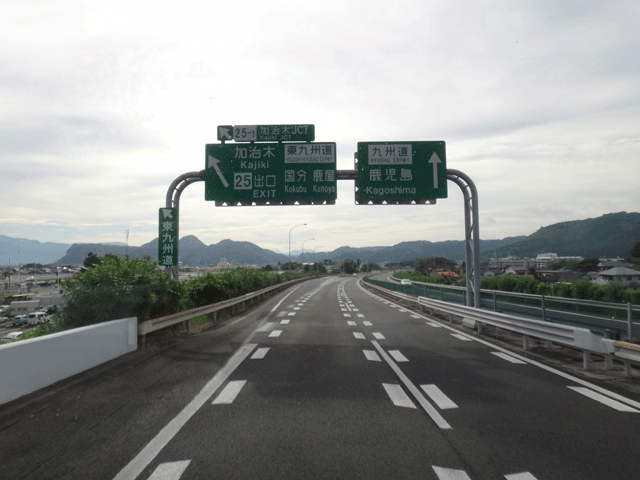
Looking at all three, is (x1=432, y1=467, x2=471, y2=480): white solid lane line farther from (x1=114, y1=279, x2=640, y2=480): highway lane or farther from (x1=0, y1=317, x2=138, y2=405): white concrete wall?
(x1=0, y1=317, x2=138, y2=405): white concrete wall

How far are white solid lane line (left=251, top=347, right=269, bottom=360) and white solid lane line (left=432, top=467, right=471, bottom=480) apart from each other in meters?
5.76

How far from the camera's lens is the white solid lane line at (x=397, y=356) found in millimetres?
8734

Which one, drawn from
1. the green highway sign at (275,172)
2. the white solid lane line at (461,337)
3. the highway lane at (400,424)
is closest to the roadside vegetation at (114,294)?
the highway lane at (400,424)

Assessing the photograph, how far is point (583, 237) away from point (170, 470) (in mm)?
176413

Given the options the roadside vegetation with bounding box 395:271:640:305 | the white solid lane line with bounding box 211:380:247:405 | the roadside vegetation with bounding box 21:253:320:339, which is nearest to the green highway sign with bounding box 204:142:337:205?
the roadside vegetation with bounding box 21:253:320:339

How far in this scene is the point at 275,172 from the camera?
15.3 meters

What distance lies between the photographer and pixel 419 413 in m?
5.35

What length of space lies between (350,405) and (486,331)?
8820 mm

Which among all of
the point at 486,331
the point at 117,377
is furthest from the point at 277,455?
the point at 486,331

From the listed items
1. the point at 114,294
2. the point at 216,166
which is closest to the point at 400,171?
the point at 216,166

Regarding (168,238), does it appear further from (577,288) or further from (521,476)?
(577,288)

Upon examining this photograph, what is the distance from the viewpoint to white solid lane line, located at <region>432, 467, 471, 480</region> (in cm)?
357

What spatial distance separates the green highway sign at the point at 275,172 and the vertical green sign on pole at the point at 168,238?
193 centimetres

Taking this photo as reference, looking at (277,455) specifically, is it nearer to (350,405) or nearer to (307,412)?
(307,412)
